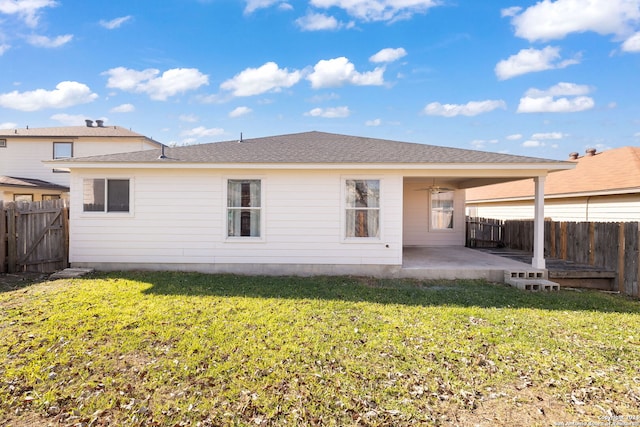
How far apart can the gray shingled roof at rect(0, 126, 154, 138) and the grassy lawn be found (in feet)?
52.0

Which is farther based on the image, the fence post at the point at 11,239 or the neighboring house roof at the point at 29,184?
the neighboring house roof at the point at 29,184

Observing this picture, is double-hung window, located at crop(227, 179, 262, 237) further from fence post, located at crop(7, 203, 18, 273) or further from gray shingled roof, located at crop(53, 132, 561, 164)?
fence post, located at crop(7, 203, 18, 273)

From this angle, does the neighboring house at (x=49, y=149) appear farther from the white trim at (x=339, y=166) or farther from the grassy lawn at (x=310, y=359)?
the grassy lawn at (x=310, y=359)

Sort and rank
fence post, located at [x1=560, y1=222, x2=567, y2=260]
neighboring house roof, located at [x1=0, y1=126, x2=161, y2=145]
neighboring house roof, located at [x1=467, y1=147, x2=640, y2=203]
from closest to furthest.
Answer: fence post, located at [x1=560, y1=222, x2=567, y2=260] → neighboring house roof, located at [x1=467, y1=147, x2=640, y2=203] → neighboring house roof, located at [x1=0, y1=126, x2=161, y2=145]

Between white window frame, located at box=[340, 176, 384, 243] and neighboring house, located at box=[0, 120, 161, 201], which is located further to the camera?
neighboring house, located at box=[0, 120, 161, 201]

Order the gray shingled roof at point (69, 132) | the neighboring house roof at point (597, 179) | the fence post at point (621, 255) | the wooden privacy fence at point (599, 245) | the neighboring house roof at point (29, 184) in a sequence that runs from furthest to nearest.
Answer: the gray shingled roof at point (69, 132) < the neighboring house roof at point (29, 184) < the neighboring house roof at point (597, 179) < the fence post at point (621, 255) < the wooden privacy fence at point (599, 245)

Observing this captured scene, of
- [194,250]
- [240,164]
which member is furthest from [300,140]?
[194,250]

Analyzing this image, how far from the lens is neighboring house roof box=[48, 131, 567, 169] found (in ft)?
26.3

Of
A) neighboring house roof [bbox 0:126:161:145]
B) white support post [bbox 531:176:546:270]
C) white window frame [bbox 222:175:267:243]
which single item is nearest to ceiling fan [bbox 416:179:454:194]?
white support post [bbox 531:176:546:270]

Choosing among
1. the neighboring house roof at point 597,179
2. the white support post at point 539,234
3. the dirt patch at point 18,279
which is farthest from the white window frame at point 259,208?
the neighboring house roof at point 597,179

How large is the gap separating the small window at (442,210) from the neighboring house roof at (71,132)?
16772 millimetres

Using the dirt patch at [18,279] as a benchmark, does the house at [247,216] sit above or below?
above

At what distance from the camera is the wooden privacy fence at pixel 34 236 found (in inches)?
324

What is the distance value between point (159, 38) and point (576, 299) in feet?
52.9
